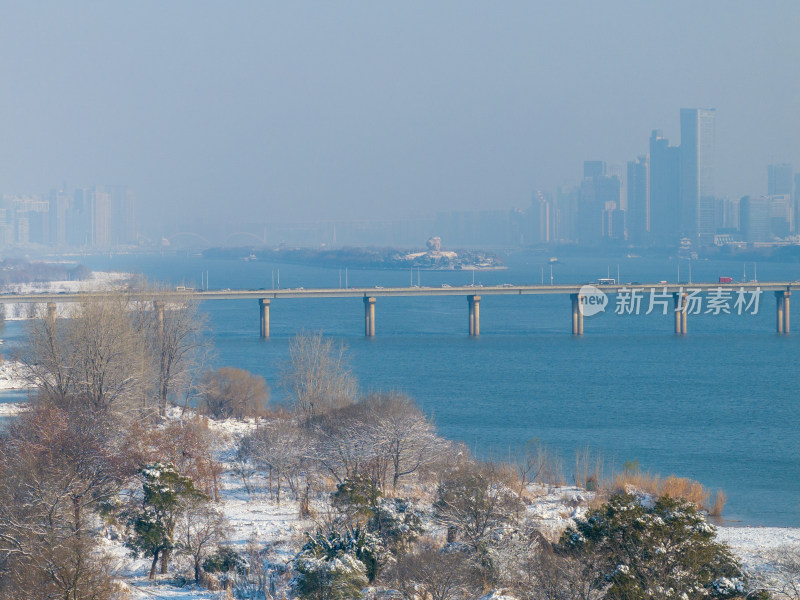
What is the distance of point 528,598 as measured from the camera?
28.1ft

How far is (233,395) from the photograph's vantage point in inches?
→ 994

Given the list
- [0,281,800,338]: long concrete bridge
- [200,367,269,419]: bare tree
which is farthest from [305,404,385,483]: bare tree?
[0,281,800,338]: long concrete bridge

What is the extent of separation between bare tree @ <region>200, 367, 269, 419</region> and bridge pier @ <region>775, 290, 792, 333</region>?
31328 millimetres

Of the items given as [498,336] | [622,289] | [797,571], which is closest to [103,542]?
[797,571]

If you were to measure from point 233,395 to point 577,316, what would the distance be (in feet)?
87.4

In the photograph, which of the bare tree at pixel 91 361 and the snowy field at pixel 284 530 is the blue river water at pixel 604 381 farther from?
the bare tree at pixel 91 361

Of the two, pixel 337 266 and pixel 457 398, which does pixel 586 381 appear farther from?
pixel 337 266

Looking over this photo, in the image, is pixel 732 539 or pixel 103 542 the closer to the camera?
pixel 103 542

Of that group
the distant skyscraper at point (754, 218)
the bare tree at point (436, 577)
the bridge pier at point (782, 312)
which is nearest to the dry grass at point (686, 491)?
the bare tree at point (436, 577)

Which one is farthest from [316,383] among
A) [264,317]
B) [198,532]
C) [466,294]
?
[466,294]

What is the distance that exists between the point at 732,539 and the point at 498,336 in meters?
33.7

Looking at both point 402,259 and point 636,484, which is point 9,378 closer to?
point 636,484

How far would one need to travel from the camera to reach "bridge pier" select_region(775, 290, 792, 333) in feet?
158

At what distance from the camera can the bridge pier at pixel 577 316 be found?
47.9 m
